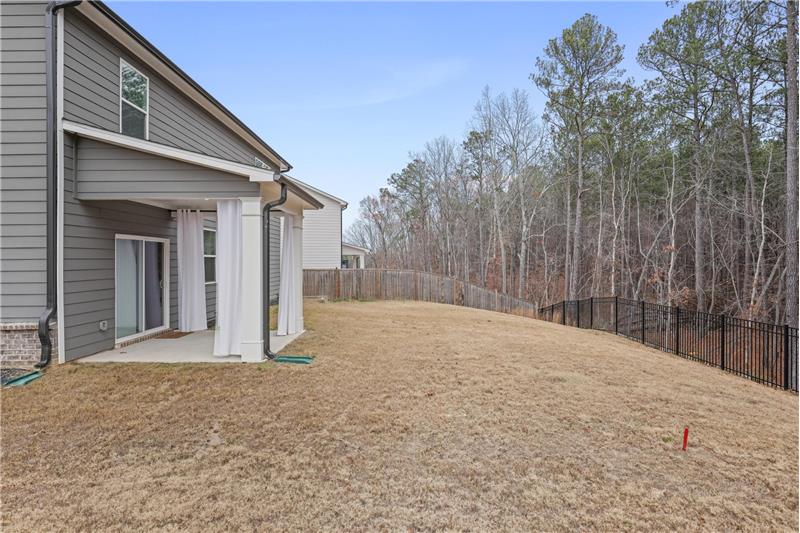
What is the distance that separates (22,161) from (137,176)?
143 cm

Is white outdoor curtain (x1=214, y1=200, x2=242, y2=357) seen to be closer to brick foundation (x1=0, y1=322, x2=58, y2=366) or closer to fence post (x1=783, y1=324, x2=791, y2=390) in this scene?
brick foundation (x1=0, y1=322, x2=58, y2=366)

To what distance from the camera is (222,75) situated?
1338cm

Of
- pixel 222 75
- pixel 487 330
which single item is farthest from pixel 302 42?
pixel 487 330

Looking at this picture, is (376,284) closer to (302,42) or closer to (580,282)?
(302,42)

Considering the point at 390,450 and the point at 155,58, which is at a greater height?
the point at 155,58

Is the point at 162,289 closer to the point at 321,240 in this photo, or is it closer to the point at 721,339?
the point at 321,240

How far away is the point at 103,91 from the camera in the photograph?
20.7 feet

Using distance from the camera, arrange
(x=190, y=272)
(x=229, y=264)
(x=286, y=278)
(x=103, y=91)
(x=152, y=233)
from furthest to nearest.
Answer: (x=190, y=272) → (x=286, y=278) → (x=152, y=233) → (x=103, y=91) → (x=229, y=264)

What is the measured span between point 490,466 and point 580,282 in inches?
890

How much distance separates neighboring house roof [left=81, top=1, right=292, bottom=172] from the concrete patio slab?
4.92 metres

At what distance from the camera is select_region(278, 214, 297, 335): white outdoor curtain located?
7652 millimetres

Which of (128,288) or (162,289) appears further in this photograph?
(162,289)

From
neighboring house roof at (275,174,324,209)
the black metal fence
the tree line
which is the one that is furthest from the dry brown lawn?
the tree line

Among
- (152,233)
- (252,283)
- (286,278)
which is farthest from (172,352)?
(152,233)
